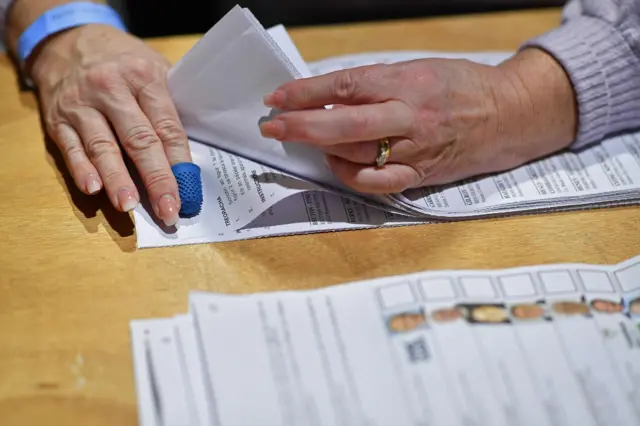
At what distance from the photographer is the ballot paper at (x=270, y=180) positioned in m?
0.62

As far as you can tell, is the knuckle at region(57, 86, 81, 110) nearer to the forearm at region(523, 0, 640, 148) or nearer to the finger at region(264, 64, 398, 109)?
the finger at region(264, 64, 398, 109)

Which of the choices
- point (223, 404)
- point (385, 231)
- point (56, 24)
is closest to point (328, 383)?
point (223, 404)

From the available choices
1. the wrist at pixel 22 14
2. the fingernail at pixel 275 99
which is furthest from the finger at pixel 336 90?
the wrist at pixel 22 14

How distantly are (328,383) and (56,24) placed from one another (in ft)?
1.74

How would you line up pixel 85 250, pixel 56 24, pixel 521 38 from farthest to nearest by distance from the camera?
pixel 521 38, pixel 56 24, pixel 85 250

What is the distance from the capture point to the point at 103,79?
69 cm

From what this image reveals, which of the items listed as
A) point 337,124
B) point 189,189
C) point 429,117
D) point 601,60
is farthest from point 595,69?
point 189,189

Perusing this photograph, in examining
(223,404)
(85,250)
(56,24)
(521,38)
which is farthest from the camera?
(521,38)

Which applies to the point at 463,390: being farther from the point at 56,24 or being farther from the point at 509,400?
the point at 56,24

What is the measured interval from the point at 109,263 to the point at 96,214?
0.23ft

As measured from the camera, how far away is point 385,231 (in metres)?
0.63

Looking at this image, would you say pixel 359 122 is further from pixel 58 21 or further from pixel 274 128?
pixel 58 21

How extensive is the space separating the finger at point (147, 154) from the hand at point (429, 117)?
4.1 inches

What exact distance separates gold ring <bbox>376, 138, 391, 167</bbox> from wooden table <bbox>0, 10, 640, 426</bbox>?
0.07 m
